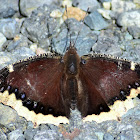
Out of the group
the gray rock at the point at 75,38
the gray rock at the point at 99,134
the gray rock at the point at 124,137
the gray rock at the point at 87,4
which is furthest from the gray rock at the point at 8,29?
the gray rock at the point at 124,137

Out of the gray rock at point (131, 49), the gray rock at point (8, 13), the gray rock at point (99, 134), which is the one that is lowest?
the gray rock at point (99, 134)

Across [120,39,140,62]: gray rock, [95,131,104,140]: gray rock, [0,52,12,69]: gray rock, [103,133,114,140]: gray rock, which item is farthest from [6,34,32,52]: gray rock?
[103,133,114,140]: gray rock

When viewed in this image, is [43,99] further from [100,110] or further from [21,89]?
[100,110]

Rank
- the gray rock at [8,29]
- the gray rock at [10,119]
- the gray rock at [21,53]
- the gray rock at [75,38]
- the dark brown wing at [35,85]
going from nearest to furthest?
1. the dark brown wing at [35,85]
2. the gray rock at [10,119]
3. the gray rock at [21,53]
4. the gray rock at [75,38]
5. the gray rock at [8,29]

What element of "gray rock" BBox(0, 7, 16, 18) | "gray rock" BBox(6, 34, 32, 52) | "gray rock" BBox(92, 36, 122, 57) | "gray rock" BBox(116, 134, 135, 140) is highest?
"gray rock" BBox(0, 7, 16, 18)

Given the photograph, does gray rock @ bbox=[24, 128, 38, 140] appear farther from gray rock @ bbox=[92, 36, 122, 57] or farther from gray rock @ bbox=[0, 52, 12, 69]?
gray rock @ bbox=[92, 36, 122, 57]

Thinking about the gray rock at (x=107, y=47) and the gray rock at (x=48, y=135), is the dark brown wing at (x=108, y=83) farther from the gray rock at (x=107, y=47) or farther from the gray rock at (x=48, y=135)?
the gray rock at (x=107, y=47)

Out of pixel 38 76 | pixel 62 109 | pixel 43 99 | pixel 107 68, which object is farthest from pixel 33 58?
pixel 107 68

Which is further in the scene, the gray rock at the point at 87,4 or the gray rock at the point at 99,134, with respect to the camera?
the gray rock at the point at 87,4
